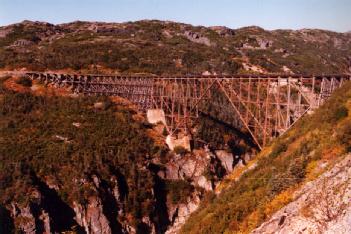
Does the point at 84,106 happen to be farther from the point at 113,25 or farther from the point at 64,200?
the point at 113,25

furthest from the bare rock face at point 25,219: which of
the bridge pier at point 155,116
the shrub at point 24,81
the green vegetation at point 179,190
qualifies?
the shrub at point 24,81

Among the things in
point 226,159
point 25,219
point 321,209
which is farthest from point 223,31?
point 321,209

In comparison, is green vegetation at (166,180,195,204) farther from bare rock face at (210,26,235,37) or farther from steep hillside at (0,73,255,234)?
bare rock face at (210,26,235,37)

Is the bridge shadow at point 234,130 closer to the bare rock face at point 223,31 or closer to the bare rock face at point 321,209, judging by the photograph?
the bare rock face at point 321,209

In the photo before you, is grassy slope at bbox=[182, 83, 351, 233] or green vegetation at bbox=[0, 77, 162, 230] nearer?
grassy slope at bbox=[182, 83, 351, 233]

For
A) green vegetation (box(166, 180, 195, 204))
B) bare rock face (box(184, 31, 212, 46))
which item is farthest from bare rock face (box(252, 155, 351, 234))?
bare rock face (box(184, 31, 212, 46))
